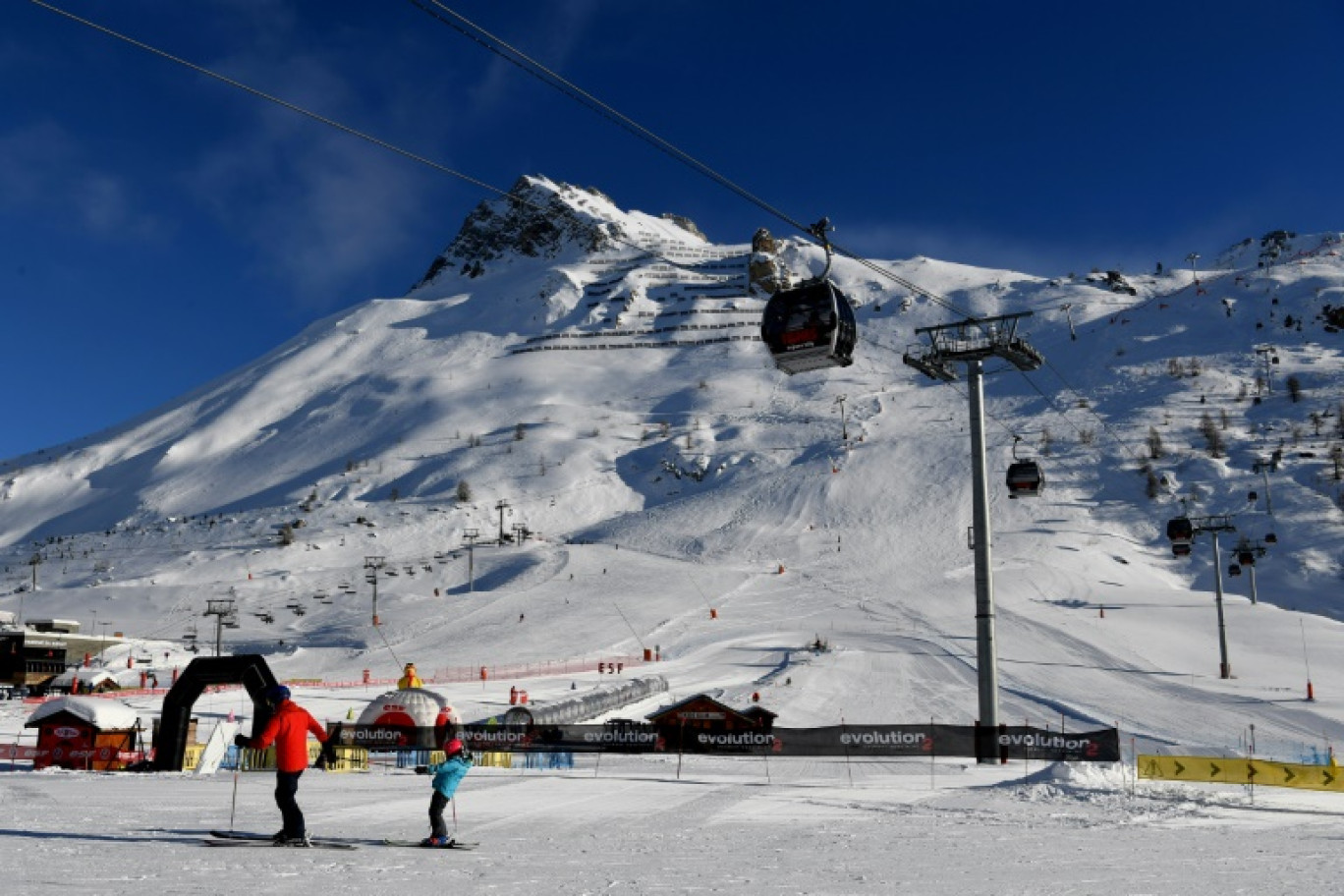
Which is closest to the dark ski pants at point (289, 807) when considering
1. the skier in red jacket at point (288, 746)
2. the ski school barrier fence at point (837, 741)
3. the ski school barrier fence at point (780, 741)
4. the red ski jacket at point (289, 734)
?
the skier in red jacket at point (288, 746)

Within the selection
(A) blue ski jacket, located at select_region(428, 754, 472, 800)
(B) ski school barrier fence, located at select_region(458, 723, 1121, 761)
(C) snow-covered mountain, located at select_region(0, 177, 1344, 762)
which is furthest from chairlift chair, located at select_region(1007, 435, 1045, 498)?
(A) blue ski jacket, located at select_region(428, 754, 472, 800)

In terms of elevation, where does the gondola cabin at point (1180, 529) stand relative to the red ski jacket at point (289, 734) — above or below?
above

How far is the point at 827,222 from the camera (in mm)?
18234

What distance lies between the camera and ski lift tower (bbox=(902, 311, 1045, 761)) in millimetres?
25141

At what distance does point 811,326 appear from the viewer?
18.1 metres

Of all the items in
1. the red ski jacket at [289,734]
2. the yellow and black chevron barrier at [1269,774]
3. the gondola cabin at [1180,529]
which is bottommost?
the yellow and black chevron barrier at [1269,774]

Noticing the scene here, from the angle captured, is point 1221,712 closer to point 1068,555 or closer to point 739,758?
point 739,758

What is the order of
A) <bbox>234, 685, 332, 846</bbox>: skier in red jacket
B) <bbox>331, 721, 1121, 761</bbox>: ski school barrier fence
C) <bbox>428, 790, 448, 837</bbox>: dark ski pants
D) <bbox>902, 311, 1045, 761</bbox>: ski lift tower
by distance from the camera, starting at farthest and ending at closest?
<bbox>902, 311, 1045, 761</bbox>: ski lift tower, <bbox>331, 721, 1121, 761</bbox>: ski school barrier fence, <bbox>428, 790, 448, 837</bbox>: dark ski pants, <bbox>234, 685, 332, 846</bbox>: skier in red jacket

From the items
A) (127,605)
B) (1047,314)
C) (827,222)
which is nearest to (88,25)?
(827,222)

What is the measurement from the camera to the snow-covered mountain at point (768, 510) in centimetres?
5147

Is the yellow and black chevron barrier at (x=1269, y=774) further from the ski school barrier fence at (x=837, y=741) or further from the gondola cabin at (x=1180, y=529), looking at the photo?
the gondola cabin at (x=1180, y=529)

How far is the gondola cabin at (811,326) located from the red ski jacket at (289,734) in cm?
1053

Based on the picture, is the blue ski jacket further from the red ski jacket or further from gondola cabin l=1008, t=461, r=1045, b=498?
gondola cabin l=1008, t=461, r=1045, b=498

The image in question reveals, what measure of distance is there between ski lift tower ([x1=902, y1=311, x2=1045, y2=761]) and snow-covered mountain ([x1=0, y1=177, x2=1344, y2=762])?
7.33 meters
